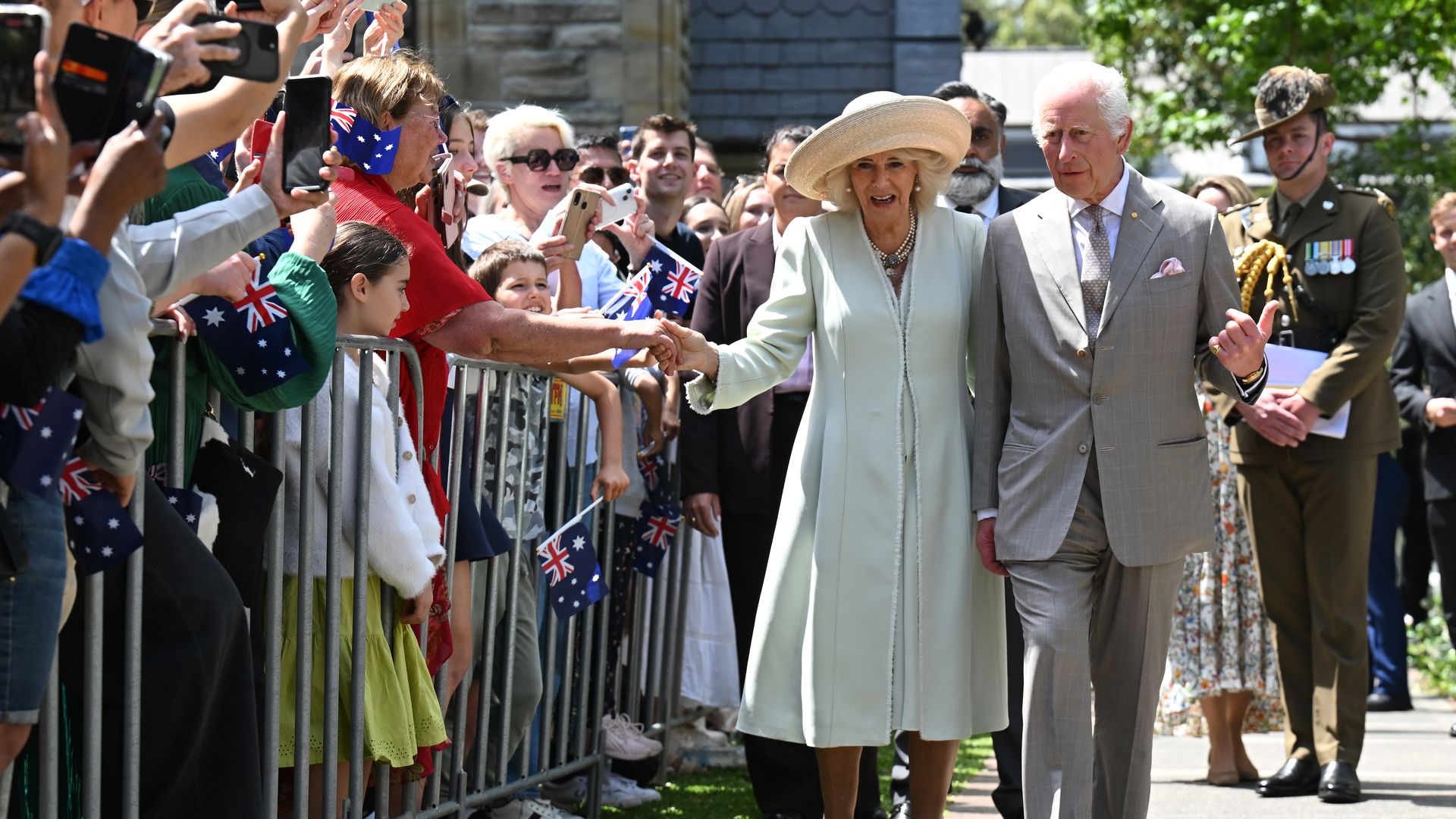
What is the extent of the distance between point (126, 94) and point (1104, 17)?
564 inches

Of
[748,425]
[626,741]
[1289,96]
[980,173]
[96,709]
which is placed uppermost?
[1289,96]

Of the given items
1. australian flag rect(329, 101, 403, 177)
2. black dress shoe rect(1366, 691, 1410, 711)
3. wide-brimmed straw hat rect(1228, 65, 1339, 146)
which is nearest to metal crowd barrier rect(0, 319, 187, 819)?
australian flag rect(329, 101, 403, 177)

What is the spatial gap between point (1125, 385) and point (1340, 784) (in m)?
2.45

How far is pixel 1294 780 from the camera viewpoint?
23.1ft

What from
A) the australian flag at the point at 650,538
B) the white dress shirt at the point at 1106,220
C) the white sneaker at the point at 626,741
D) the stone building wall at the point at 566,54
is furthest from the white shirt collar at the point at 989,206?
the stone building wall at the point at 566,54

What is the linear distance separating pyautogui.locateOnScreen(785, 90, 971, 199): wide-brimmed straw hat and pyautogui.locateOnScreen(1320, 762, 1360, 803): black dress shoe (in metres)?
2.88

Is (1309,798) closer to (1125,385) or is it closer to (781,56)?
(1125,385)

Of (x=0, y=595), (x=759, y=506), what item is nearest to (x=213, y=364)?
(x=0, y=595)

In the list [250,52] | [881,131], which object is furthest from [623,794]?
[250,52]

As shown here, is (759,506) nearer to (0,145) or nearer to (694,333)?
(694,333)

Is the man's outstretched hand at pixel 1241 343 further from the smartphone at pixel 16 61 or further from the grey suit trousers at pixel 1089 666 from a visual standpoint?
the smartphone at pixel 16 61

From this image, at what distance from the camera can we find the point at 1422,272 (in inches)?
627

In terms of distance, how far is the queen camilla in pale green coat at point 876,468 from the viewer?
17.5 ft

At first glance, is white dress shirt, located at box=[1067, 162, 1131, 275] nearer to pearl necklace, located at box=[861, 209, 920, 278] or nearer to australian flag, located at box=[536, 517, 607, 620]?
pearl necklace, located at box=[861, 209, 920, 278]
